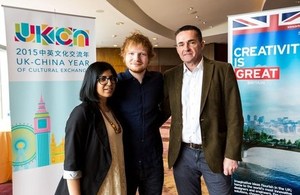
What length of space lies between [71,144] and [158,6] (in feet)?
22.5

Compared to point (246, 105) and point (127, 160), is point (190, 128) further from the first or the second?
point (246, 105)

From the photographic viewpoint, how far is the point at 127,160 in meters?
1.88

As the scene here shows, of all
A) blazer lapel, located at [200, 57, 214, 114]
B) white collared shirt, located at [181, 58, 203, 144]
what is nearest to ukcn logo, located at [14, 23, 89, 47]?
white collared shirt, located at [181, 58, 203, 144]

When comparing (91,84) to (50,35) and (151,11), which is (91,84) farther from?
(151,11)

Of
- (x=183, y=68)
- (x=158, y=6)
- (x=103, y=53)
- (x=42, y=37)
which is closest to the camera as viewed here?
(x=183, y=68)

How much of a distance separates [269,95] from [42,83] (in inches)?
83.0

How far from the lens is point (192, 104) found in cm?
192

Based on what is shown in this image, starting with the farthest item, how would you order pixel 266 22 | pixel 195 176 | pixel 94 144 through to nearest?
1. pixel 266 22
2. pixel 195 176
3. pixel 94 144

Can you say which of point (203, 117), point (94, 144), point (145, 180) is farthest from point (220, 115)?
point (94, 144)

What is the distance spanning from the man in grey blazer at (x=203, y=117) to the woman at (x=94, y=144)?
51 centimetres

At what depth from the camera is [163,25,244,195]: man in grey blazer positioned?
Answer: 1825 millimetres

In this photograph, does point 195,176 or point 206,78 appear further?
point 195,176

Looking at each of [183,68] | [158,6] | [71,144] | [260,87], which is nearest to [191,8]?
[158,6]

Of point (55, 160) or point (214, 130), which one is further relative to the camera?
point (55, 160)
